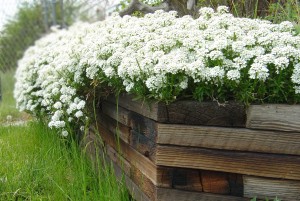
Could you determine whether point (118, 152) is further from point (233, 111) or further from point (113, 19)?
point (113, 19)

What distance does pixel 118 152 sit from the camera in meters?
2.40

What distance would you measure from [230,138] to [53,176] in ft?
4.17

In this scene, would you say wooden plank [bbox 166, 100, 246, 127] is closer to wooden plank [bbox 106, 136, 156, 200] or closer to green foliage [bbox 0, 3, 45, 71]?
wooden plank [bbox 106, 136, 156, 200]

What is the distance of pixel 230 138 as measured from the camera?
5.77 ft

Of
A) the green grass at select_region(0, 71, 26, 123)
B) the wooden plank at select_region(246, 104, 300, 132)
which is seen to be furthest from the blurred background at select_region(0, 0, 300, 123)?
the wooden plank at select_region(246, 104, 300, 132)

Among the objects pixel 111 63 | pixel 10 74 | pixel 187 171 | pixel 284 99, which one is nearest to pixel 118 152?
pixel 111 63

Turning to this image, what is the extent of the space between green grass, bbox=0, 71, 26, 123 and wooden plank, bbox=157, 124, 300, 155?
4.26 meters

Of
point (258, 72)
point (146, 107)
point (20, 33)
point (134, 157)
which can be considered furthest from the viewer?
point (20, 33)

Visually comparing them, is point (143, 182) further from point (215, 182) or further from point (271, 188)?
point (271, 188)

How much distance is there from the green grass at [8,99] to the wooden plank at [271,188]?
4431mm

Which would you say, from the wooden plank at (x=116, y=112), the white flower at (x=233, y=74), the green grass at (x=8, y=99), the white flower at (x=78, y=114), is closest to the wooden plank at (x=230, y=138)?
the white flower at (x=233, y=74)

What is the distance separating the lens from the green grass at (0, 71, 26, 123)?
19.4ft

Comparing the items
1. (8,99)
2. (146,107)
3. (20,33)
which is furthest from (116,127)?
(20,33)

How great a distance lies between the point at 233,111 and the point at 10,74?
681 centimetres
